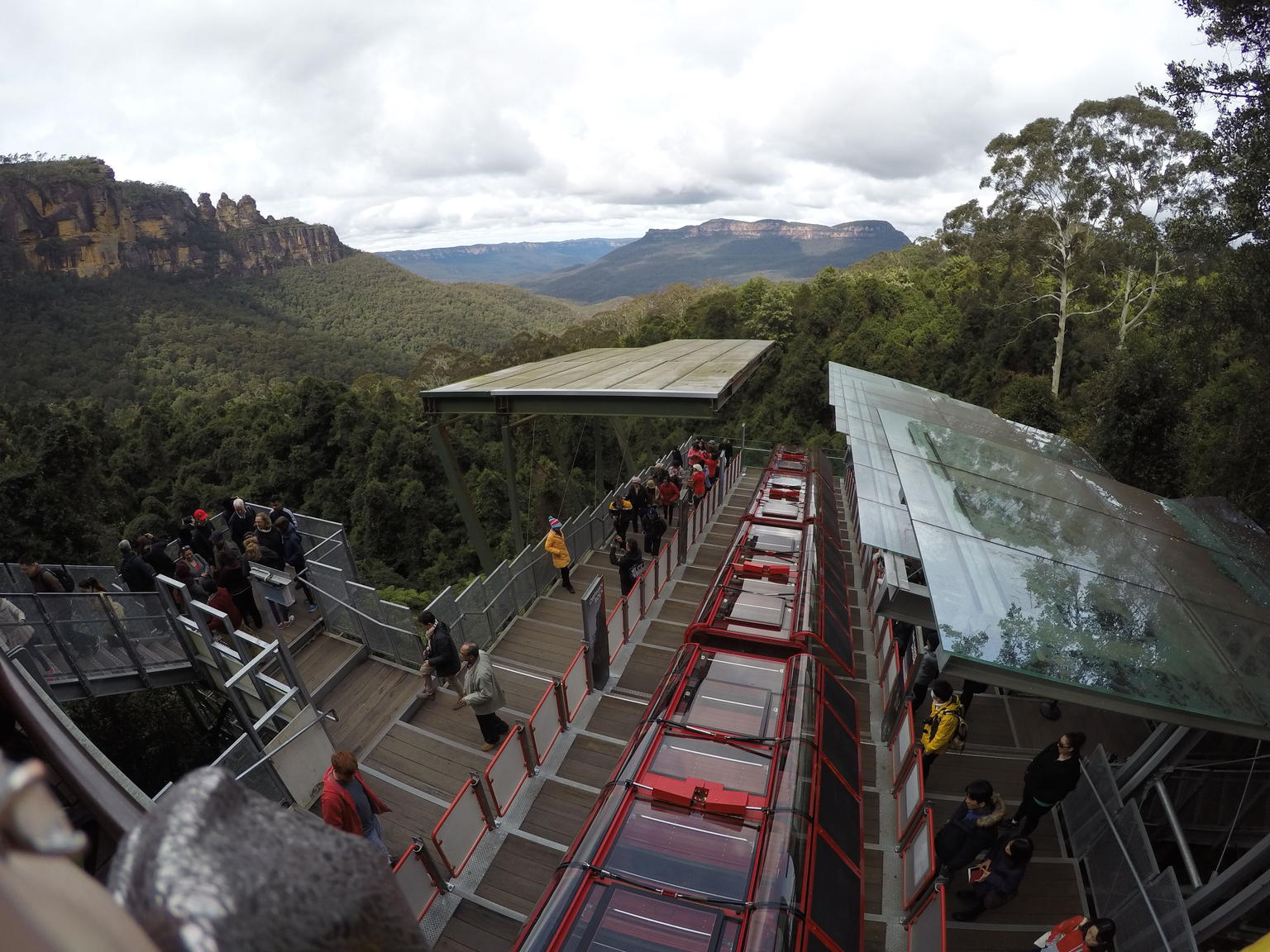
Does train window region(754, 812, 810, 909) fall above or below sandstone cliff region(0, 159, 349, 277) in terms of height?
below

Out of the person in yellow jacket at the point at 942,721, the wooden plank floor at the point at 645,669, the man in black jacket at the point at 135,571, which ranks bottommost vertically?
the wooden plank floor at the point at 645,669

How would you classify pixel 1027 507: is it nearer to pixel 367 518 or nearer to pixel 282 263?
pixel 367 518

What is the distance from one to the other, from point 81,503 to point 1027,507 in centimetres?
2856

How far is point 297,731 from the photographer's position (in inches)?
283

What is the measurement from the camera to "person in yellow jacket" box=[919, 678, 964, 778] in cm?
642

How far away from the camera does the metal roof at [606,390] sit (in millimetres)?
11086

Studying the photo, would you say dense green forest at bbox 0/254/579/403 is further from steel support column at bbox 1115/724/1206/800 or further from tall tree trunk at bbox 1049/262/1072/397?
steel support column at bbox 1115/724/1206/800

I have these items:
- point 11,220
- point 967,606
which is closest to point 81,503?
point 967,606

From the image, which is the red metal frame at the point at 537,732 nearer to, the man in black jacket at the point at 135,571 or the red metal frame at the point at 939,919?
the red metal frame at the point at 939,919

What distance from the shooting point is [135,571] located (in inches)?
370

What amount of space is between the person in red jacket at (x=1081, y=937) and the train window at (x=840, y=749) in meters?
1.79

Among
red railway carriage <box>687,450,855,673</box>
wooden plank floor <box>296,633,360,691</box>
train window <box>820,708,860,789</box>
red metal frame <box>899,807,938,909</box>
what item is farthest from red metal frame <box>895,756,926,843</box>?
wooden plank floor <box>296,633,360,691</box>

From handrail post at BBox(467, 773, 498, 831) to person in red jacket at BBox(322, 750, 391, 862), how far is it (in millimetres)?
937

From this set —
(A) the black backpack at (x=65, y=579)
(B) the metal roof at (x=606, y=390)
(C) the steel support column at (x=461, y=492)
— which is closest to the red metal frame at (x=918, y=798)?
(B) the metal roof at (x=606, y=390)
